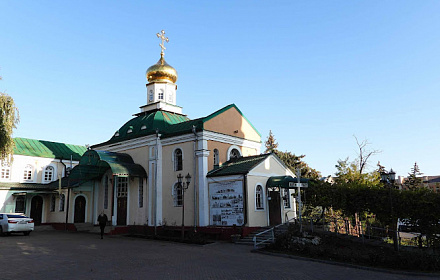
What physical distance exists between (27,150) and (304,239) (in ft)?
87.8

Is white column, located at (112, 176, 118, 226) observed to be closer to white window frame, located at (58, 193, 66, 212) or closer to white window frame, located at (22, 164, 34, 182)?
white window frame, located at (58, 193, 66, 212)

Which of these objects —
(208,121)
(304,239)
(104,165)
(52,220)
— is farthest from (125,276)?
(52,220)

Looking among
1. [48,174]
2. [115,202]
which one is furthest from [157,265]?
[48,174]

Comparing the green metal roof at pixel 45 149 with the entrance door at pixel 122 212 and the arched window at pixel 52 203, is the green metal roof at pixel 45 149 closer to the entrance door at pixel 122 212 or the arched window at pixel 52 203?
the arched window at pixel 52 203

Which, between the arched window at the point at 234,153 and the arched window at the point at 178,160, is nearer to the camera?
the arched window at the point at 178,160

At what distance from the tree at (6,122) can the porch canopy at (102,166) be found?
474 cm

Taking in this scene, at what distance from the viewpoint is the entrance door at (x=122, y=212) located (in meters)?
23.8

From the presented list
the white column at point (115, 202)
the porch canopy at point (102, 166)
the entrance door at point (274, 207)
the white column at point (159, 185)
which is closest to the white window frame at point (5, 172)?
the porch canopy at point (102, 166)

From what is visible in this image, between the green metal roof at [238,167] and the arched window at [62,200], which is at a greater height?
the green metal roof at [238,167]

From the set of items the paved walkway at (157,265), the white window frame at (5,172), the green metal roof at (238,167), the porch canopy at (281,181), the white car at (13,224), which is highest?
the white window frame at (5,172)

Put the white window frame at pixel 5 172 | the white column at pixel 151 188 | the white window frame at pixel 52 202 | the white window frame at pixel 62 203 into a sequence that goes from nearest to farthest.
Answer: the white column at pixel 151 188 < the white window frame at pixel 62 203 < the white window frame at pixel 5 172 < the white window frame at pixel 52 202

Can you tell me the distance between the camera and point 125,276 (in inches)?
359

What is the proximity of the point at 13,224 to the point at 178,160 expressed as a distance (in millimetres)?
10321

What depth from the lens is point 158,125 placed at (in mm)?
24500
